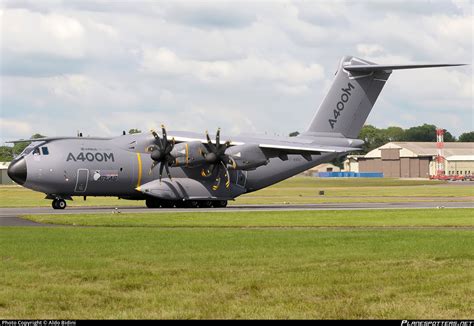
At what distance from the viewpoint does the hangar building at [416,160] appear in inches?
6791

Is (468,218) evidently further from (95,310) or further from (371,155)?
(371,155)

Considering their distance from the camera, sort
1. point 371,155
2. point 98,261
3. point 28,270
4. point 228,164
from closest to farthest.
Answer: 1. point 28,270
2. point 98,261
3. point 228,164
4. point 371,155

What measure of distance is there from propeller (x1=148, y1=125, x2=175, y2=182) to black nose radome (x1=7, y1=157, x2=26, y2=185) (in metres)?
7.13

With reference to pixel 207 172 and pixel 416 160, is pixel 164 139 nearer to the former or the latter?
pixel 207 172

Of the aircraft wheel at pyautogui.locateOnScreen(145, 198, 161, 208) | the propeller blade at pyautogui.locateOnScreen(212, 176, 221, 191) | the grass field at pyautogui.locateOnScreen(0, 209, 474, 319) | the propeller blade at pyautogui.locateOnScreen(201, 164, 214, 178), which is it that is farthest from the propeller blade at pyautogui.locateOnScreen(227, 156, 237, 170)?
the grass field at pyautogui.locateOnScreen(0, 209, 474, 319)

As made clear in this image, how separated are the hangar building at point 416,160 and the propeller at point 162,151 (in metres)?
134

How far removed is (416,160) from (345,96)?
5115 inches

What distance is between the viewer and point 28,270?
62.3 feet

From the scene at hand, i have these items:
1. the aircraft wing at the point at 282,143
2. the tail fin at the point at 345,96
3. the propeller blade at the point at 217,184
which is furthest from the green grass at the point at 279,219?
the tail fin at the point at 345,96

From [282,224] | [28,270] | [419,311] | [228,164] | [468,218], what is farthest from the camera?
[228,164]

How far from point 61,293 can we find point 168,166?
3165cm

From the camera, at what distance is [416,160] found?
7032 inches

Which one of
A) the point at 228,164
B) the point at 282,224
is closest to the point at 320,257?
the point at 282,224

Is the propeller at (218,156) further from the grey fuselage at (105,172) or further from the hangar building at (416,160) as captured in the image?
the hangar building at (416,160)
